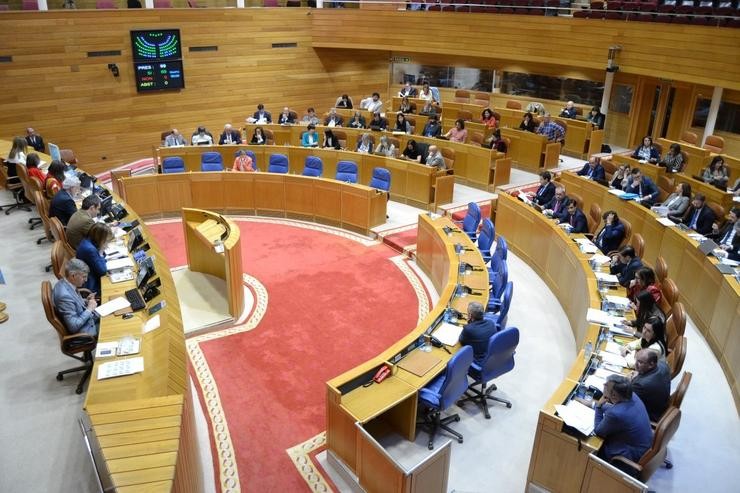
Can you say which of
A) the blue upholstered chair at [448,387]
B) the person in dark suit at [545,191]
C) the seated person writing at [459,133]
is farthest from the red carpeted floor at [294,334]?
the seated person writing at [459,133]

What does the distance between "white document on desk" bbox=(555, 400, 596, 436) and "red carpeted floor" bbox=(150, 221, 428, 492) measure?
2.35 meters

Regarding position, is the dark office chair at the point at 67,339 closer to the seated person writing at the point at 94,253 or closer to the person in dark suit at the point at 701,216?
the seated person writing at the point at 94,253

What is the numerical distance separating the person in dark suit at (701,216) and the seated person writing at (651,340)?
147 inches

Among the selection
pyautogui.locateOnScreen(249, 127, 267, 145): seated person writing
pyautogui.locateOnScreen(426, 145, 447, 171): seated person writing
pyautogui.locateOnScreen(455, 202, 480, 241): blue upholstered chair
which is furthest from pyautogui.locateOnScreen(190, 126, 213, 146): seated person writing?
pyautogui.locateOnScreen(455, 202, 480, 241): blue upholstered chair

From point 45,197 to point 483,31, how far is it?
1186 centimetres

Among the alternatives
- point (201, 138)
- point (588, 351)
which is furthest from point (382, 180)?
point (588, 351)

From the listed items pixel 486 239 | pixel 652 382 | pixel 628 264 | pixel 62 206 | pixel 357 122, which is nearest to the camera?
pixel 652 382

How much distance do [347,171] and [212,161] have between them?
116 inches

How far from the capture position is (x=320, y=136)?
14328 mm

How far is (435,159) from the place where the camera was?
1196 centimetres

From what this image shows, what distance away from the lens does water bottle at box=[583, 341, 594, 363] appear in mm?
5488

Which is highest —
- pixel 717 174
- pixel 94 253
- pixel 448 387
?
pixel 717 174

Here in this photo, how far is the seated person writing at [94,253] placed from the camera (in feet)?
21.2

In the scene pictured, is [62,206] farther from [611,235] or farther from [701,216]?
[701,216]
